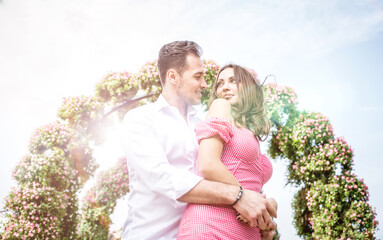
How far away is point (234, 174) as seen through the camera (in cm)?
197

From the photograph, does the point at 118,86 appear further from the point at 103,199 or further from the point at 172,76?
the point at 172,76

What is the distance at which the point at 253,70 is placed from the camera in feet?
29.0

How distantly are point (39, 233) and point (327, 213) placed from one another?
22.4 ft

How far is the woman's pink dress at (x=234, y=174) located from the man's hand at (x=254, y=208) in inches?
2.9

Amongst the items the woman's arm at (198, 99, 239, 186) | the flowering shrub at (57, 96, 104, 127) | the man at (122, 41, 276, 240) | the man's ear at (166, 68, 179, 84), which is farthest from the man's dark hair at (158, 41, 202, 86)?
the flowering shrub at (57, 96, 104, 127)

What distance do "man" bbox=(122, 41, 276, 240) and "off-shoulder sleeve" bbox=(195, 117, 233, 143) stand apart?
25 centimetres

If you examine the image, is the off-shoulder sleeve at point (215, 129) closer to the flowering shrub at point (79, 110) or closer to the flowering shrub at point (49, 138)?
the flowering shrub at point (49, 138)

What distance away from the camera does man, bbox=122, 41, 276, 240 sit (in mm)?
1830

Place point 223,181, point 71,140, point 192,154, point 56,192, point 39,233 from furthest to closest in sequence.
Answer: point 71,140
point 56,192
point 39,233
point 192,154
point 223,181

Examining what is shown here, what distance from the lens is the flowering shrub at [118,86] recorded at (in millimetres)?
9234

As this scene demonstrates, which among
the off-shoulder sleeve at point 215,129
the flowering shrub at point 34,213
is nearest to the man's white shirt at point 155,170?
the off-shoulder sleeve at point 215,129

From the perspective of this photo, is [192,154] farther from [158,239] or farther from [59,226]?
[59,226]

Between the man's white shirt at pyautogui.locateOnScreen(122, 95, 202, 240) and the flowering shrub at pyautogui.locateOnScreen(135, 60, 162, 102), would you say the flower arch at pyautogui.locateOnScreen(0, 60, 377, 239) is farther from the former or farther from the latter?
the man's white shirt at pyautogui.locateOnScreen(122, 95, 202, 240)

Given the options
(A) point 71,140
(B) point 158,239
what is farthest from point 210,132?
(A) point 71,140
